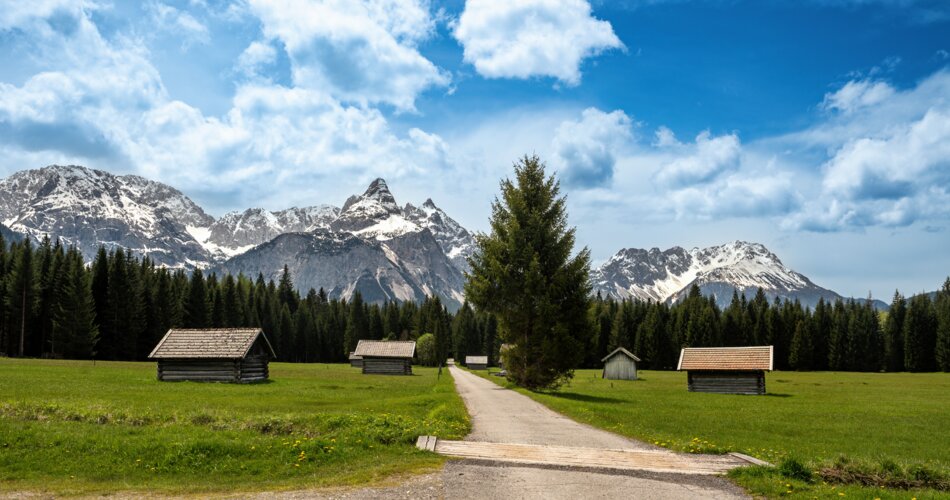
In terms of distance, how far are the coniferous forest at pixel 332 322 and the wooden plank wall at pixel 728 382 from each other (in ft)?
77.7

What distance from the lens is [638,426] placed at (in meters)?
23.3

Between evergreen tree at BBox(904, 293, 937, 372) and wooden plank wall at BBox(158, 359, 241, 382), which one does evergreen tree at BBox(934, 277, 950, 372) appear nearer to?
evergreen tree at BBox(904, 293, 937, 372)

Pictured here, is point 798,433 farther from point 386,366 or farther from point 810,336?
point 810,336

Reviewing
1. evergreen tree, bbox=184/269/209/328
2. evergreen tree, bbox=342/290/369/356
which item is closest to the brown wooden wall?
evergreen tree, bbox=184/269/209/328

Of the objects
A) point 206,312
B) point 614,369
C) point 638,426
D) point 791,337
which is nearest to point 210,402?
point 638,426

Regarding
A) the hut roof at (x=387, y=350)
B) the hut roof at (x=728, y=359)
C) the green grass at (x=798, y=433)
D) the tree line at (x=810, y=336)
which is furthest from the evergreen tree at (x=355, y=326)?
the green grass at (x=798, y=433)

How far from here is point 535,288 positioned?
39.5m

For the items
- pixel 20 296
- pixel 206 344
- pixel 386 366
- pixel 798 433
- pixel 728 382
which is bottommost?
pixel 386 366

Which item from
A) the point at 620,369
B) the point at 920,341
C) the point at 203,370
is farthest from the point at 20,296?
the point at 920,341

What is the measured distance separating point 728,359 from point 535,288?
29.4m

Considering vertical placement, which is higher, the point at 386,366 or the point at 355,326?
the point at 355,326

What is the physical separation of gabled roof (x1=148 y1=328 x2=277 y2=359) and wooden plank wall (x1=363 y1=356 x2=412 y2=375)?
3425 cm

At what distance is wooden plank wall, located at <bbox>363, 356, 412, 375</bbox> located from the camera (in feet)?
292

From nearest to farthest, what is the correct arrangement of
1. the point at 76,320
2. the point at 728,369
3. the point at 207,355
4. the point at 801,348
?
the point at 207,355
the point at 728,369
the point at 76,320
the point at 801,348
